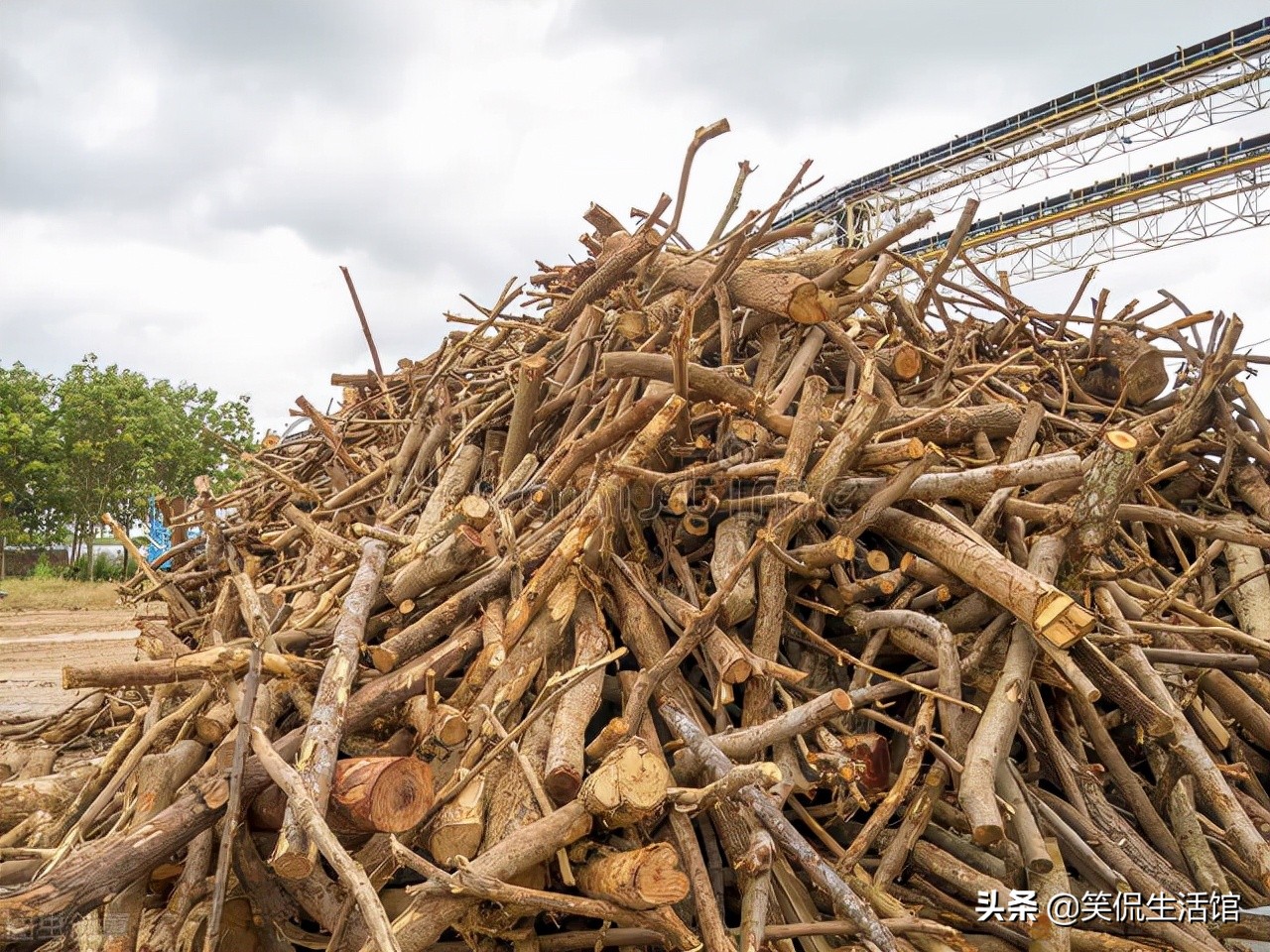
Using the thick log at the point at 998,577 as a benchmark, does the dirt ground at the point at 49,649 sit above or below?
below

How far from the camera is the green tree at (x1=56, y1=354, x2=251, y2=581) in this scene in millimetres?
24766

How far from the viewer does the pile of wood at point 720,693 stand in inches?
100.0

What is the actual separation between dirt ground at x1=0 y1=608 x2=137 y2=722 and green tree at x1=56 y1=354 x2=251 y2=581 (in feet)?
28.5

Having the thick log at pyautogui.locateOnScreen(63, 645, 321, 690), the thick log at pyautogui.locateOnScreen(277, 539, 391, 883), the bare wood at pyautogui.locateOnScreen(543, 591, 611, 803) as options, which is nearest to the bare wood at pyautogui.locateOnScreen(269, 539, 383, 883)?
the thick log at pyautogui.locateOnScreen(277, 539, 391, 883)

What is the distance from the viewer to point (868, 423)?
3260 mm

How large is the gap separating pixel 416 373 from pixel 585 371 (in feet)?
7.12

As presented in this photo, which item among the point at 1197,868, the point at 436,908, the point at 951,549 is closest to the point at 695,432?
the point at 951,549

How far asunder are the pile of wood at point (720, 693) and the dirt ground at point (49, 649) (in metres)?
3.80

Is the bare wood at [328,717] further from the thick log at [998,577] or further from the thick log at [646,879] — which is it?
the thick log at [998,577]

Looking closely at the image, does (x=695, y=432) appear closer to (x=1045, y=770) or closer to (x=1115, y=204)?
(x=1045, y=770)

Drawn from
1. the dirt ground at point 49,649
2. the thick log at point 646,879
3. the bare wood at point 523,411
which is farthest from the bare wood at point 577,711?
the dirt ground at point 49,649

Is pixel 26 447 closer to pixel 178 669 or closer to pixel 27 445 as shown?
pixel 27 445

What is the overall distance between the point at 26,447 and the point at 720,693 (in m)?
27.9

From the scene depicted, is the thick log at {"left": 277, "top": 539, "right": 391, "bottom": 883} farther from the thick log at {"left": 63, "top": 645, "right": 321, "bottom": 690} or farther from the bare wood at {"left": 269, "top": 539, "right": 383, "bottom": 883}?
the thick log at {"left": 63, "top": 645, "right": 321, "bottom": 690}
